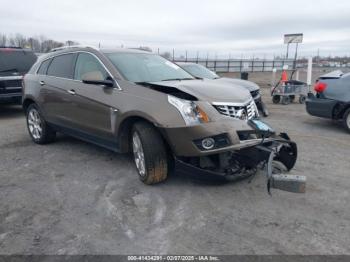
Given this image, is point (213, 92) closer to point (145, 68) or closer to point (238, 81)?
point (145, 68)

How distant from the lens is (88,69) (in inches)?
195

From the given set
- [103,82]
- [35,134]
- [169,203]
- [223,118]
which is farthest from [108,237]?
[35,134]

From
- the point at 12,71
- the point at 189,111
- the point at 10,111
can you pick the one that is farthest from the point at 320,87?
the point at 10,111

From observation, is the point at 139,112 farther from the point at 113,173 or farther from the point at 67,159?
the point at 67,159

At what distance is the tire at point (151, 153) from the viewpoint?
389cm

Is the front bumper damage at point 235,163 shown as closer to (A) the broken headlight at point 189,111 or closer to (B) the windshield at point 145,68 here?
(A) the broken headlight at point 189,111

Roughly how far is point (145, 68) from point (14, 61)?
611cm

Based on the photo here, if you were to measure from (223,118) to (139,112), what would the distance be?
3.23ft

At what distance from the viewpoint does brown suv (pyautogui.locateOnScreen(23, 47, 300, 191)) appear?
3725 mm

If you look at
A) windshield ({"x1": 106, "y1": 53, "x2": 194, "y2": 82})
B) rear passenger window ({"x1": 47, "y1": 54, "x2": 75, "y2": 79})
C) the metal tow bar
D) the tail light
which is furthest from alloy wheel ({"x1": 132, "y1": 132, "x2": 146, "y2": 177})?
the tail light

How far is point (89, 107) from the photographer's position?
4.77 m

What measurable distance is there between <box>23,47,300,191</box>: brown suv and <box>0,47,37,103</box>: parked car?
4.37 m

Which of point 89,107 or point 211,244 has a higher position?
point 89,107

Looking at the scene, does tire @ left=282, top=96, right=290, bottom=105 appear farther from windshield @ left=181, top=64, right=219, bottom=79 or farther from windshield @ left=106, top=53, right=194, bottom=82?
windshield @ left=106, top=53, right=194, bottom=82
